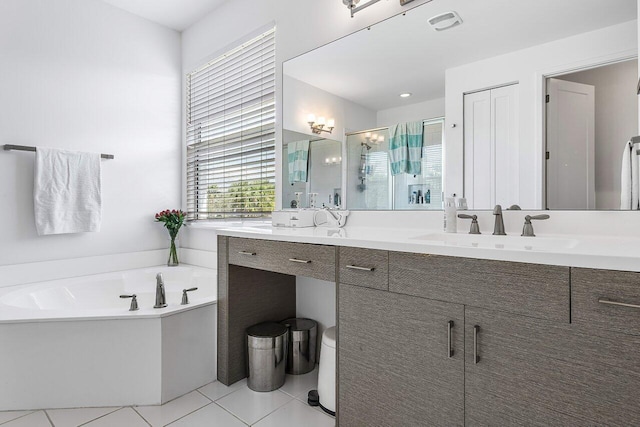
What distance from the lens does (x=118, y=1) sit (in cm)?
271

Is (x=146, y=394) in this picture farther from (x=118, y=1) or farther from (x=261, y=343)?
(x=118, y=1)

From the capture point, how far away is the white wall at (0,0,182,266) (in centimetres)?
229

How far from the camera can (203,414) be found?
167cm

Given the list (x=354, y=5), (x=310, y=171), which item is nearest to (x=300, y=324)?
(x=310, y=171)

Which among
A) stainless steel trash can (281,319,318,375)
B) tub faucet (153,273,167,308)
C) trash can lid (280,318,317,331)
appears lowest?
stainless steel trash can (281,319,318,375)

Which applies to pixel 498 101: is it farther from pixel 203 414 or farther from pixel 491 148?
pixel 203 414

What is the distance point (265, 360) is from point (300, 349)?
0.26 metres

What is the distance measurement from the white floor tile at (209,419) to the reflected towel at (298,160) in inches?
53.7

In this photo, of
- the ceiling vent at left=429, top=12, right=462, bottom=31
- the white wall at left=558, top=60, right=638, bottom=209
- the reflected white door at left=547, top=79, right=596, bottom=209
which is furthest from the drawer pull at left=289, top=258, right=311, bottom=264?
the ceiling vent at left=429, top=12, right=462, bottom=31

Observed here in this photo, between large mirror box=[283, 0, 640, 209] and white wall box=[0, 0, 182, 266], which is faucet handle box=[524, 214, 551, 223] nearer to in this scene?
large mirror box=[283, 0, 640, 209]

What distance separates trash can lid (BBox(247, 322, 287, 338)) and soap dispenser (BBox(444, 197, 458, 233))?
3.52 feet

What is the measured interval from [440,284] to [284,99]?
172 centimetres

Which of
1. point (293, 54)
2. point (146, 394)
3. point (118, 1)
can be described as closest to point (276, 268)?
point (146, 394)

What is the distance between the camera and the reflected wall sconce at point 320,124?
6.78 ft
